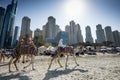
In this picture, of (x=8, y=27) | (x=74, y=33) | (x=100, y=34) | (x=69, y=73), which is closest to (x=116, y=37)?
(x=100, y=34)

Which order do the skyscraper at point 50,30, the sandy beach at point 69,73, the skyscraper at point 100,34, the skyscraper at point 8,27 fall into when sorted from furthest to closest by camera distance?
1. the skyscraper at point 50,30
2. the skyscraper at point 100,34
3. the skyscraper at point 8,27
4. the sandy beach at point 69,73

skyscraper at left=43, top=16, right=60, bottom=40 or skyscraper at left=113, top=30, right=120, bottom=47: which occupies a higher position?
skyscraper at left=43, top=16, right=60, bottom=40

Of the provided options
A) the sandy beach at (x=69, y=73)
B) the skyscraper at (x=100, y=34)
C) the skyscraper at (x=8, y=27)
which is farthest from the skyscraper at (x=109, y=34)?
the sandy beach at (x=69, y=73)

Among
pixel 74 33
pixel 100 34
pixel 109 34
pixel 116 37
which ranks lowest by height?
pixel 116 37

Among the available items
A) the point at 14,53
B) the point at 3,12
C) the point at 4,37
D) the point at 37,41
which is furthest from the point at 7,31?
the point at 14,53

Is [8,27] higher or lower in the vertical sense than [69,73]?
higher

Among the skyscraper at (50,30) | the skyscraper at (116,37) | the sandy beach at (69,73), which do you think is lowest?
the sandy beach at (69,73)

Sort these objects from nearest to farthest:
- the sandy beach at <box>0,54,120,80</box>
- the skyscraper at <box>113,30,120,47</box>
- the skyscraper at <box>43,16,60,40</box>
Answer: the sandy beach at <box>0,54,120,80</box>
the skyscraper at <box>113,30,120,47</box>
the skyscraper at <box>43,16,60,40</box>

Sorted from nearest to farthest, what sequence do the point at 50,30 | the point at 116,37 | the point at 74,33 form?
the point at 74,33
the point at 116,37
the point at 50,30

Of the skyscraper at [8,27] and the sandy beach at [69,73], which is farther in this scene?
the skyscraper at [8,27]

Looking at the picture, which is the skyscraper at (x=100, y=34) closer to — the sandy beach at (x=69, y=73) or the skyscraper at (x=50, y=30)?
the skyscraper at (x=50, y=30)

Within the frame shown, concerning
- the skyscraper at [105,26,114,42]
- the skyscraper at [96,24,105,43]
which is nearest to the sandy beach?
the skyscraper at [105,26,114,42]

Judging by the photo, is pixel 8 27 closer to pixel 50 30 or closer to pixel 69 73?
pixel 50 30

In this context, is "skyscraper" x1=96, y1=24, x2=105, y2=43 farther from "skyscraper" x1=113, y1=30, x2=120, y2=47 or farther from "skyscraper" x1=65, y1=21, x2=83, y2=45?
"skyscraper" x1=65, y1=21, x2=83, y2=45
